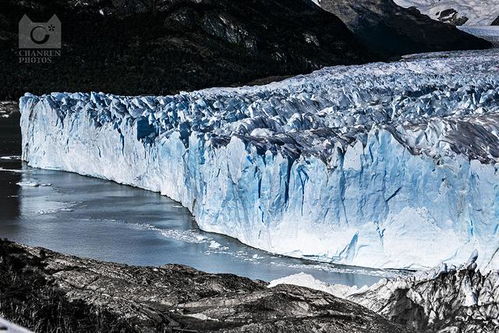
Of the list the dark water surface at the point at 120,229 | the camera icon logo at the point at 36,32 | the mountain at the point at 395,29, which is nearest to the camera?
the dark water surface at the point at 120,229

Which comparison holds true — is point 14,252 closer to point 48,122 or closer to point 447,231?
point 447,231

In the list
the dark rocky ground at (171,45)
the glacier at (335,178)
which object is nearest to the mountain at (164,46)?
the dark rocky ground at (171,45)

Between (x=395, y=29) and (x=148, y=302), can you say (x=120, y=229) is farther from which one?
(x=395, y=29)

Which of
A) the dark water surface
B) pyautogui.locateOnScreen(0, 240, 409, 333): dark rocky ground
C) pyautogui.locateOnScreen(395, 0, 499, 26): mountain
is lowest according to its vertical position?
the dark water surface

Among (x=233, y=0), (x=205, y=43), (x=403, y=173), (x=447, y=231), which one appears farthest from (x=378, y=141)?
(x=233, y=0)

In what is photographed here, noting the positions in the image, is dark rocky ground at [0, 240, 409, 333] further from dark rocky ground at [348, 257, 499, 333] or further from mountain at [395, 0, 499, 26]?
mountain at [395, 0, 499, 26]

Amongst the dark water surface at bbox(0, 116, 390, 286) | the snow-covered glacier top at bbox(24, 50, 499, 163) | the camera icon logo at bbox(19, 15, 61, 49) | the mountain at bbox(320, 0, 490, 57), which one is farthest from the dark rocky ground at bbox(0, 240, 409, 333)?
the mountain at bbox(320, 0, 490, 57)

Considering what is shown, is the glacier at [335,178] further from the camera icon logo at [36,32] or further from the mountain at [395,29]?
the mountain at [395,29]
